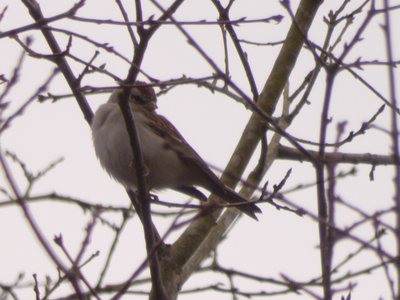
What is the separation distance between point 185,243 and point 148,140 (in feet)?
3.35

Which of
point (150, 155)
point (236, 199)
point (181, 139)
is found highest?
point (181, 139)

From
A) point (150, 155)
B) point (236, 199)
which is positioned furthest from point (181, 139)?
point (236, 199)

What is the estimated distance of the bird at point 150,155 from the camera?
5.64 m

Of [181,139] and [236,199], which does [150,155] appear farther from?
[236,199]

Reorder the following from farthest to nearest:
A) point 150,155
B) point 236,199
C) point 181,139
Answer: point 181,139 < point 150,155 < point 236,199

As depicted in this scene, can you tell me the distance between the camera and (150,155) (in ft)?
19.1

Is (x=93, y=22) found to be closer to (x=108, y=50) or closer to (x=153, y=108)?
(x=108, y=50)

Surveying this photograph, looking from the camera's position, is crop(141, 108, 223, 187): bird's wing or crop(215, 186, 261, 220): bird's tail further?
crop(141, 108, 223, 187): bird's wing

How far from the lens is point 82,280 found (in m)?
3.11

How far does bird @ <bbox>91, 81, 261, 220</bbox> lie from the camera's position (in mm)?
5645

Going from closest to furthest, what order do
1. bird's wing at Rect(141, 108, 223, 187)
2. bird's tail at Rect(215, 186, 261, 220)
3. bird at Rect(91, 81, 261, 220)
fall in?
bird's tail at Rect(215, 186, 261, 220), bird at Rect(91, 81, 261, 220), bird's wing at Rect(141, 108, 223, 187)

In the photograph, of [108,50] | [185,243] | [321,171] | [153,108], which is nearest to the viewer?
[321,171]

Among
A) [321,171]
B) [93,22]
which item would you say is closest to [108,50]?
[93,22]

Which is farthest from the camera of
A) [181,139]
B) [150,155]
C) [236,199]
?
[181,139]
